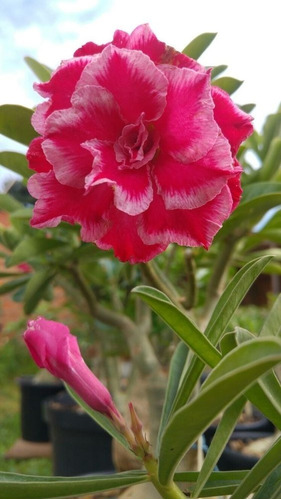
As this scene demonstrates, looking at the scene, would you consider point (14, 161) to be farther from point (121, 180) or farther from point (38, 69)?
point (121, 180)

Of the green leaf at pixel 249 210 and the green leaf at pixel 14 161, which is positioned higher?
the green leaf at pixel 14 161

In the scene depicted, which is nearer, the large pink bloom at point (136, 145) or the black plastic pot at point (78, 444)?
the large pink bloom at point (136, 145)

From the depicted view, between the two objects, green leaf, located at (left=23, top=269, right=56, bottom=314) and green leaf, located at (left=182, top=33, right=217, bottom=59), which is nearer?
green leaf, located at (left=182, top=33, right=217, bottom=59)

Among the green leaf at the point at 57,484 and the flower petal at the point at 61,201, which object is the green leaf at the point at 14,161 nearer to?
the flower petal at the point at 61,201

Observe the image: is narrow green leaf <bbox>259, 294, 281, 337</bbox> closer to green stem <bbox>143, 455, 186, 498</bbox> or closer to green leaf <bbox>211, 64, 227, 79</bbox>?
green stem <bbox>143, 455, 186, 498</bbox>

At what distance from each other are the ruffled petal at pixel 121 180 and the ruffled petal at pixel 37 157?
0.06 m

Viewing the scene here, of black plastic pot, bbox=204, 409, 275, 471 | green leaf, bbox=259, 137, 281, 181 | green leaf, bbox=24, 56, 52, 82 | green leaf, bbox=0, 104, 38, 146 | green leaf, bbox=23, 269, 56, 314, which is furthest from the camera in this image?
black plastic pot, bbox=204, 409, 275, 471

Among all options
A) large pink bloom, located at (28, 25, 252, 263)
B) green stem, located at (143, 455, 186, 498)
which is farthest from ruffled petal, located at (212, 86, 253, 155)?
green stem, located at (143, 455, 186, 498)

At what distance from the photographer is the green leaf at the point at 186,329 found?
37cm

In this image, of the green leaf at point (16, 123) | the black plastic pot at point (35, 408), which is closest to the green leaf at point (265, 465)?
the green leaf at point (16, 123)

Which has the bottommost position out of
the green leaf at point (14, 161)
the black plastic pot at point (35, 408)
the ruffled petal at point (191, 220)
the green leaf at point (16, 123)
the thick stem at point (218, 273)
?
the black plastic pot at point (35, 408)

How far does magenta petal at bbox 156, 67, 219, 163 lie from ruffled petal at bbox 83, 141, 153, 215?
3cm

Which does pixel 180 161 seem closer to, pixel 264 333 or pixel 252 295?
pixel 264 333

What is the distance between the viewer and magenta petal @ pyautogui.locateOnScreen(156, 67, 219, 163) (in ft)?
1.25
